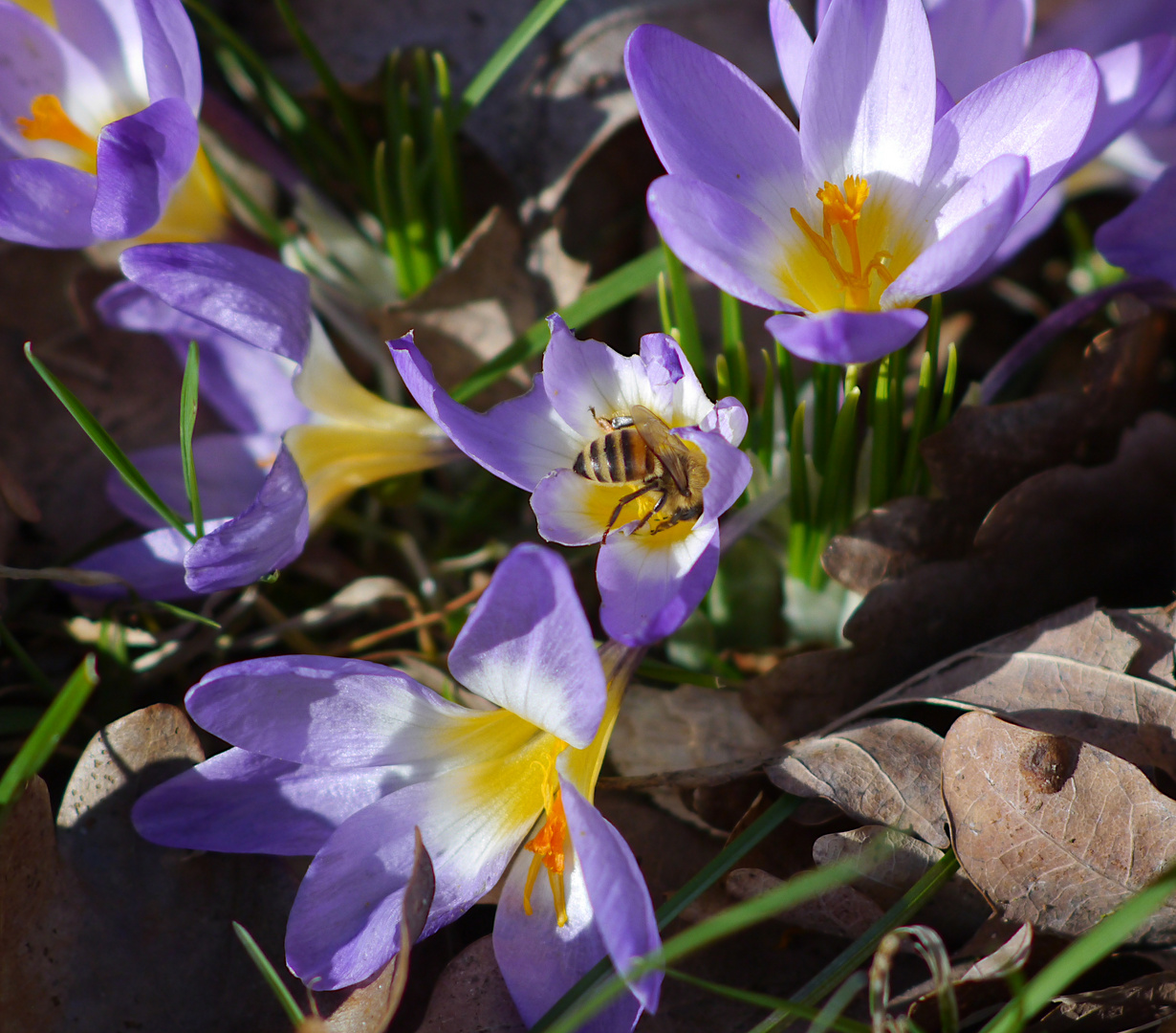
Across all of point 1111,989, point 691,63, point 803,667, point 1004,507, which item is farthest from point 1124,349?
point 1111,989

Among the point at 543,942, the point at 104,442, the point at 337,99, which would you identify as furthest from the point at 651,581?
the point at 337,99

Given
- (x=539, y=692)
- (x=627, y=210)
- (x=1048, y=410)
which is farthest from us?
(x=627, y=210)

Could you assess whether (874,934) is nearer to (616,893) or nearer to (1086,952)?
(1086,952)

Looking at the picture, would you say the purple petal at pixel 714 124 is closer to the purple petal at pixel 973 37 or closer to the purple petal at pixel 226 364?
the purple petal at pixel 973 37

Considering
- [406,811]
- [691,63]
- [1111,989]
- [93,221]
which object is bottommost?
[1111,989]

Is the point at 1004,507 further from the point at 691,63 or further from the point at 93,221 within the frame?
the point at 93,221

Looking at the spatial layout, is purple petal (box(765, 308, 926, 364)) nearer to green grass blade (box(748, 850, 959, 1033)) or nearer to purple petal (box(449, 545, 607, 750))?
purple petal (box(449, 545, 607, 750))
